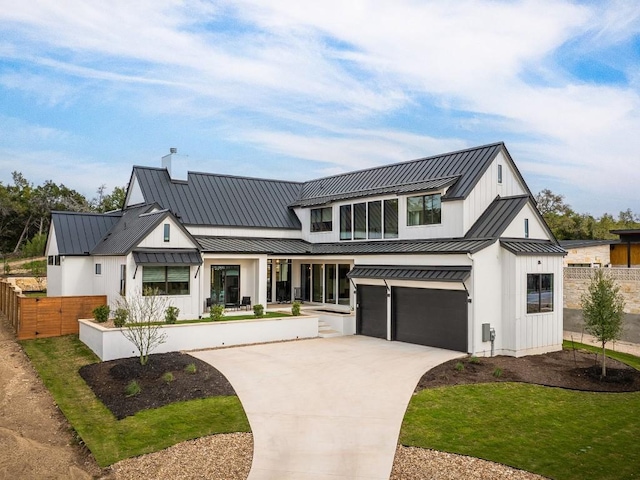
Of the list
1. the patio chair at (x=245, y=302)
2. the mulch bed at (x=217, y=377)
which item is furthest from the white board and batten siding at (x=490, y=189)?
the patio chair at (x=245, y=302)

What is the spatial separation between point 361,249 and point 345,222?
319 cm

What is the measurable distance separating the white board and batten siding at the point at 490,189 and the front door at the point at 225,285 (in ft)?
37.7

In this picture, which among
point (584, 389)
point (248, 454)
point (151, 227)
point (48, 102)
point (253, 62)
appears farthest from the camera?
point (48, 102)

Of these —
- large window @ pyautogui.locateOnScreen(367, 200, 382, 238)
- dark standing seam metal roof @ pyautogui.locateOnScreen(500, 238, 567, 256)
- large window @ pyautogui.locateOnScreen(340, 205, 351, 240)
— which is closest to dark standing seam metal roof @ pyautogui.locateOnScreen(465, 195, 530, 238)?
dark standing seam metal roof @ pyautogui.locateOnScreen(500, 238, 567, 256)

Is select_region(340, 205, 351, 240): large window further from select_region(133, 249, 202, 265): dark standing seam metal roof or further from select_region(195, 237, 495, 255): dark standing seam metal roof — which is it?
select_region(133, 249, 202, 265): dark standing seam metal roof

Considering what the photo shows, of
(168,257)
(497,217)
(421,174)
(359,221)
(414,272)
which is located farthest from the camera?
(359,221)

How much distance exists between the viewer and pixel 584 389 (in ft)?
42.7

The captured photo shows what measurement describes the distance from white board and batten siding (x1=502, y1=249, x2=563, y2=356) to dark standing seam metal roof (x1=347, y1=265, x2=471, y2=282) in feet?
5.48

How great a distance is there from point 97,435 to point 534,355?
14.0 meters

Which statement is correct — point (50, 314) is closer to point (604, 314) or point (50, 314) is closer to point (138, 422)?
point (138, 422)

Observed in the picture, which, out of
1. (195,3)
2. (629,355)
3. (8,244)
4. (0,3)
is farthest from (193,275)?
(8,244)

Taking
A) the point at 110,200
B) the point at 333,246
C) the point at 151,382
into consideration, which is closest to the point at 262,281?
the point at 333,246

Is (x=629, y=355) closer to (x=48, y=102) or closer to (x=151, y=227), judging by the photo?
(x=151, y=227)

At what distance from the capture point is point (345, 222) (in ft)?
82.8
